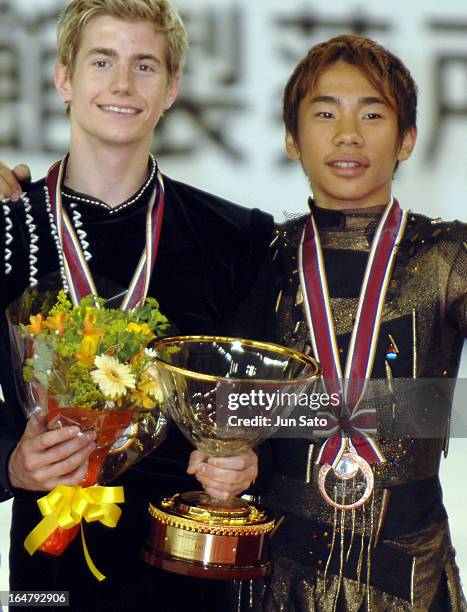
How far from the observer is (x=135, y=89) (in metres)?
2.48

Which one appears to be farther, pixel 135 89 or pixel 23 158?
pixel 23 158

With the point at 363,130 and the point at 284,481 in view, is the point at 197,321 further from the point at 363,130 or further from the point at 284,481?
the point at 363,130

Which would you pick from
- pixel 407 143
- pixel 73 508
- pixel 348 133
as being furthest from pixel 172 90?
pixel 73 508

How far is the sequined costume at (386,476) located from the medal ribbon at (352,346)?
2 centimetres

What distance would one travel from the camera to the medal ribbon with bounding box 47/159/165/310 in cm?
236

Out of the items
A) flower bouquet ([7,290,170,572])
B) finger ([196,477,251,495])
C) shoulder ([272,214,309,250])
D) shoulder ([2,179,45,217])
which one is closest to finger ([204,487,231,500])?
finger ([196,477,251,495])

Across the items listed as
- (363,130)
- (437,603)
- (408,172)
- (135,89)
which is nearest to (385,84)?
(363,130)

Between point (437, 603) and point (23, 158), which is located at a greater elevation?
point (23, 158)

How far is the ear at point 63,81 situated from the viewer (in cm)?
254

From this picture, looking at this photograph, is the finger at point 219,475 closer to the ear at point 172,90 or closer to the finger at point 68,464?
the finger at point 68,464

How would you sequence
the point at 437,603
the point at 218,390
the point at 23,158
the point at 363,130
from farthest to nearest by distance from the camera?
1. the point at 23,158
2. the point at 363,130
3. the point at 437,603
4. the point at 218,390

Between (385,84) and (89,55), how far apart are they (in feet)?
2.12

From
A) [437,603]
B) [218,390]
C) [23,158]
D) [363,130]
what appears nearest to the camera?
[218,390]

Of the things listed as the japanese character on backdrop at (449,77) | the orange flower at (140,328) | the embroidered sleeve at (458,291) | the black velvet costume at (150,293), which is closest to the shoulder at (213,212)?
the black velvet costume at (150,293)
